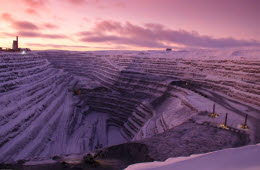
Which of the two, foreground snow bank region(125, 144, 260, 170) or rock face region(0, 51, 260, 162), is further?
rock face region(0, 51, 260, 162)

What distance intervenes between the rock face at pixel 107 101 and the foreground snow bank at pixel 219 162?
493 inches

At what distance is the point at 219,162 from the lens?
5188 millimetres

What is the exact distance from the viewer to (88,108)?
40719 mm

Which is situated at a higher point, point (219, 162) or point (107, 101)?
point (219, 162)

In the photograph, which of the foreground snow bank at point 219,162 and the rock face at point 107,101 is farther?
the rock face at point 107,101

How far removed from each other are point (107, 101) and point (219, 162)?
3619cm

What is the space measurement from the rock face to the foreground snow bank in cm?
1253

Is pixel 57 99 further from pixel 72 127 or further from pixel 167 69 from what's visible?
pixel 167 69

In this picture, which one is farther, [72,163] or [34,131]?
[34,131]

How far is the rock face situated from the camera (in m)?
20.4

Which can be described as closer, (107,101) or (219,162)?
(219,162)

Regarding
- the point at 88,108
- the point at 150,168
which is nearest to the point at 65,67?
the point at 88,108

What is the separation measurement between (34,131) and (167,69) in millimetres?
27848

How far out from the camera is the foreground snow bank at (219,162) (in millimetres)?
4934
